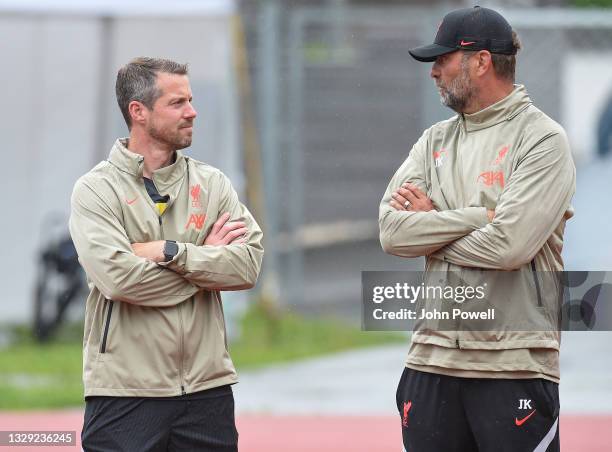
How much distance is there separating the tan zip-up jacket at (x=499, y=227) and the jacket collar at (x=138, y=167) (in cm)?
78

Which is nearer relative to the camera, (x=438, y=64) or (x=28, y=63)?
(x=438, y=64)

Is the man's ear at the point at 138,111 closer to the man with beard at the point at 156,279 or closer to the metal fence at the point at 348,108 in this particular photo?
the man with beard at the point at 156,279

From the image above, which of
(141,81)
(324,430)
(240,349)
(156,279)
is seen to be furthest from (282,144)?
(156,279)

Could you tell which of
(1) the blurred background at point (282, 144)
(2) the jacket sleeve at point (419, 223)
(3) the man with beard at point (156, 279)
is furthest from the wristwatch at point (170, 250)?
(1) the blurred background at point (282, 144)

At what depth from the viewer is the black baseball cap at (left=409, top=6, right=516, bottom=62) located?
412 centimetres

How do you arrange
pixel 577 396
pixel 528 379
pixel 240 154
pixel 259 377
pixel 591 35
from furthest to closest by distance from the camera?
1. pixel 240 154
2. pixel 591 35
3. pixel 259 377
4. pixel 577 396
5. pixel 528 379

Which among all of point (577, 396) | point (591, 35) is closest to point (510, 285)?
point (577, 396)

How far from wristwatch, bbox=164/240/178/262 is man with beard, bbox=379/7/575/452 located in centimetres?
74

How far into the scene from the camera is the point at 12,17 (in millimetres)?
10836

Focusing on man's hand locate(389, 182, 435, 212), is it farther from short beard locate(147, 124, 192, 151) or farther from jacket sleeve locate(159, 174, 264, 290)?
short beard locate(147, 124, 192, 151)

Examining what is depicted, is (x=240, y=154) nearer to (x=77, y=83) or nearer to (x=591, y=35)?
(x=77, y=83)

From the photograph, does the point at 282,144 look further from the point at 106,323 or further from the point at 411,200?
the point at 106,323

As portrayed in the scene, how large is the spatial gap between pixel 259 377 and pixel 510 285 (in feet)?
18.4

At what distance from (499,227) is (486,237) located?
55 mm
